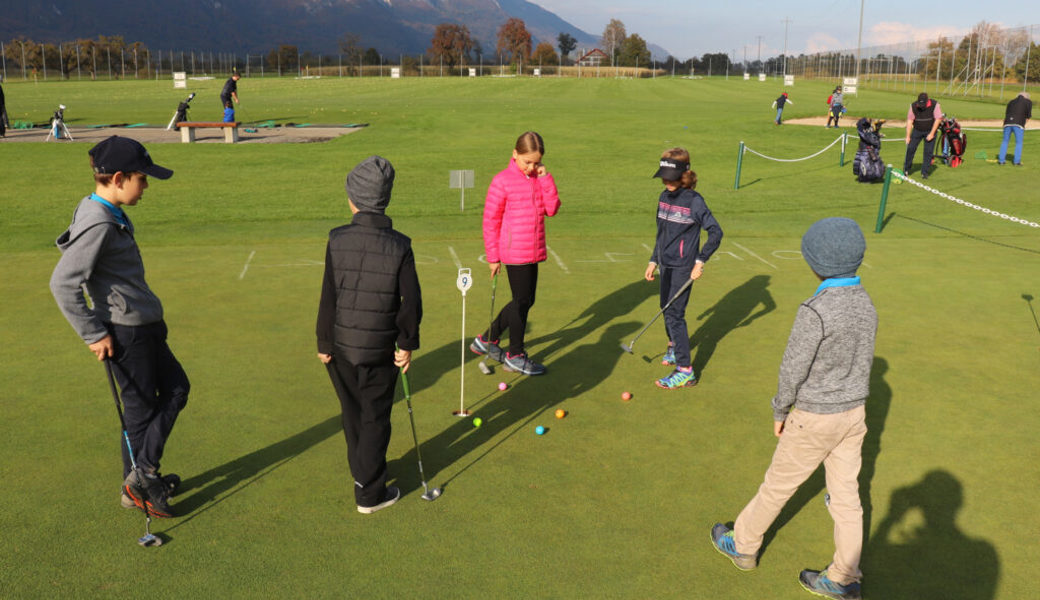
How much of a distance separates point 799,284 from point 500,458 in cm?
691

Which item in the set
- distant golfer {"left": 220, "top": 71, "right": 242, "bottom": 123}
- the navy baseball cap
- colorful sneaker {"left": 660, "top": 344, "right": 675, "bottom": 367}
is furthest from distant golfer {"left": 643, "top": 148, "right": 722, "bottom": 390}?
distant golfer {"left": 220, "top": 71, "right": 242, "bottom": 123}

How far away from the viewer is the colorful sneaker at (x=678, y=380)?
7.67 m

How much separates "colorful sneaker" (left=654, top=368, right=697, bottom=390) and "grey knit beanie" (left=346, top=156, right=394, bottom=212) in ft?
12.5

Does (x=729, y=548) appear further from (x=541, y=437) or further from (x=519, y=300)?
(x=519, y=300)

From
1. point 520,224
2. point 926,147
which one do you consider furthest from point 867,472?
point 926,147

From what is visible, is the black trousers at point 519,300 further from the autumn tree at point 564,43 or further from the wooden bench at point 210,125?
the autumn tree at point 564,43

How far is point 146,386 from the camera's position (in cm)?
516

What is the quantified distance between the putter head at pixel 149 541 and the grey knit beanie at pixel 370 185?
2499 mm

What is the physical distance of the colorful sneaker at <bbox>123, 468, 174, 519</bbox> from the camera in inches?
203

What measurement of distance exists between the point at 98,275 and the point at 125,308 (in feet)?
0.85

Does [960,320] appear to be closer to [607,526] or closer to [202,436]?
[607,526]

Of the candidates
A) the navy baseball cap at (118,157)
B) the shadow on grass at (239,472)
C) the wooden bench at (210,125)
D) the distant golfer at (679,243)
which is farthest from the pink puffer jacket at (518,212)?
the wooden bench at (210,125)

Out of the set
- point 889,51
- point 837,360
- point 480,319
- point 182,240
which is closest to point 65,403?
point 480,319

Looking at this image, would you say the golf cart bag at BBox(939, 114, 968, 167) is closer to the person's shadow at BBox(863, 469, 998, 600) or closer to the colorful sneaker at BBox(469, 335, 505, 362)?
the colorful sneaker at BBox(469, 335, 505, 362)
